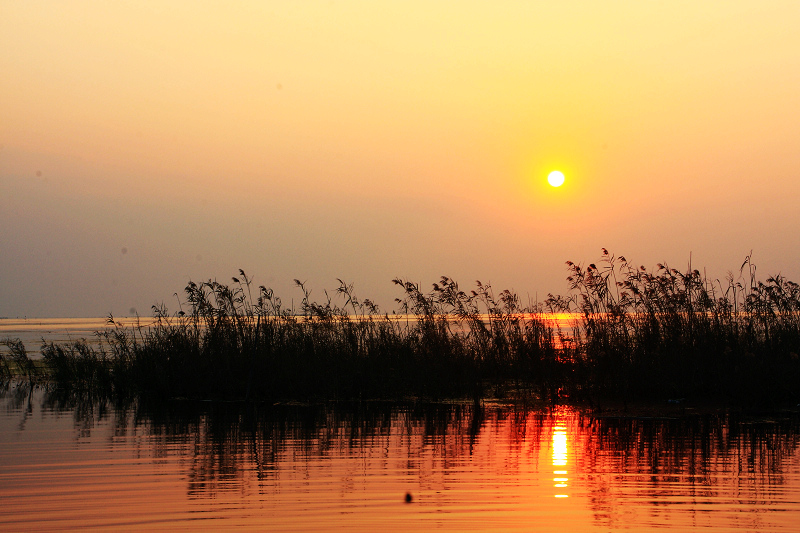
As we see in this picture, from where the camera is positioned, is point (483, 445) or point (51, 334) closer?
point (483, 445)

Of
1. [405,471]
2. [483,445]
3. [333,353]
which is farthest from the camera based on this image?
[333,353]

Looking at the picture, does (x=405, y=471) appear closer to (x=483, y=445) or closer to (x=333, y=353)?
(x=483, y=445)

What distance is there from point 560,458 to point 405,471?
1978mm

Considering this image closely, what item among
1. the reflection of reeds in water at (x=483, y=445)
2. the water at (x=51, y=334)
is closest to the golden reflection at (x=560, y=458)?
the reflection of reeds in water at (x=483, y=445)

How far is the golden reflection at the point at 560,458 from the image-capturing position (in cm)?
772

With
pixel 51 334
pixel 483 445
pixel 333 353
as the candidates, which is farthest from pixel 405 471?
pixel 51 334

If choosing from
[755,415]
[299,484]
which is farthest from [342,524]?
[755,415]

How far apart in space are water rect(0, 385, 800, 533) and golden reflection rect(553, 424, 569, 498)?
0.9 inches

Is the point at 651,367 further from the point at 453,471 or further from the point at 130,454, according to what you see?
the point at 130,454

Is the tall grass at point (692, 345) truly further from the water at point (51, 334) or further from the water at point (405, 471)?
the water at point (51, 334)

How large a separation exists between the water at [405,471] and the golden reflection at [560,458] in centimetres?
2

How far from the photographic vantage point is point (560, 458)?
9078mm

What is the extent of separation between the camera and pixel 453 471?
8375 millimetres

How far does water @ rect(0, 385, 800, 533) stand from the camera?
6488 millimetres
